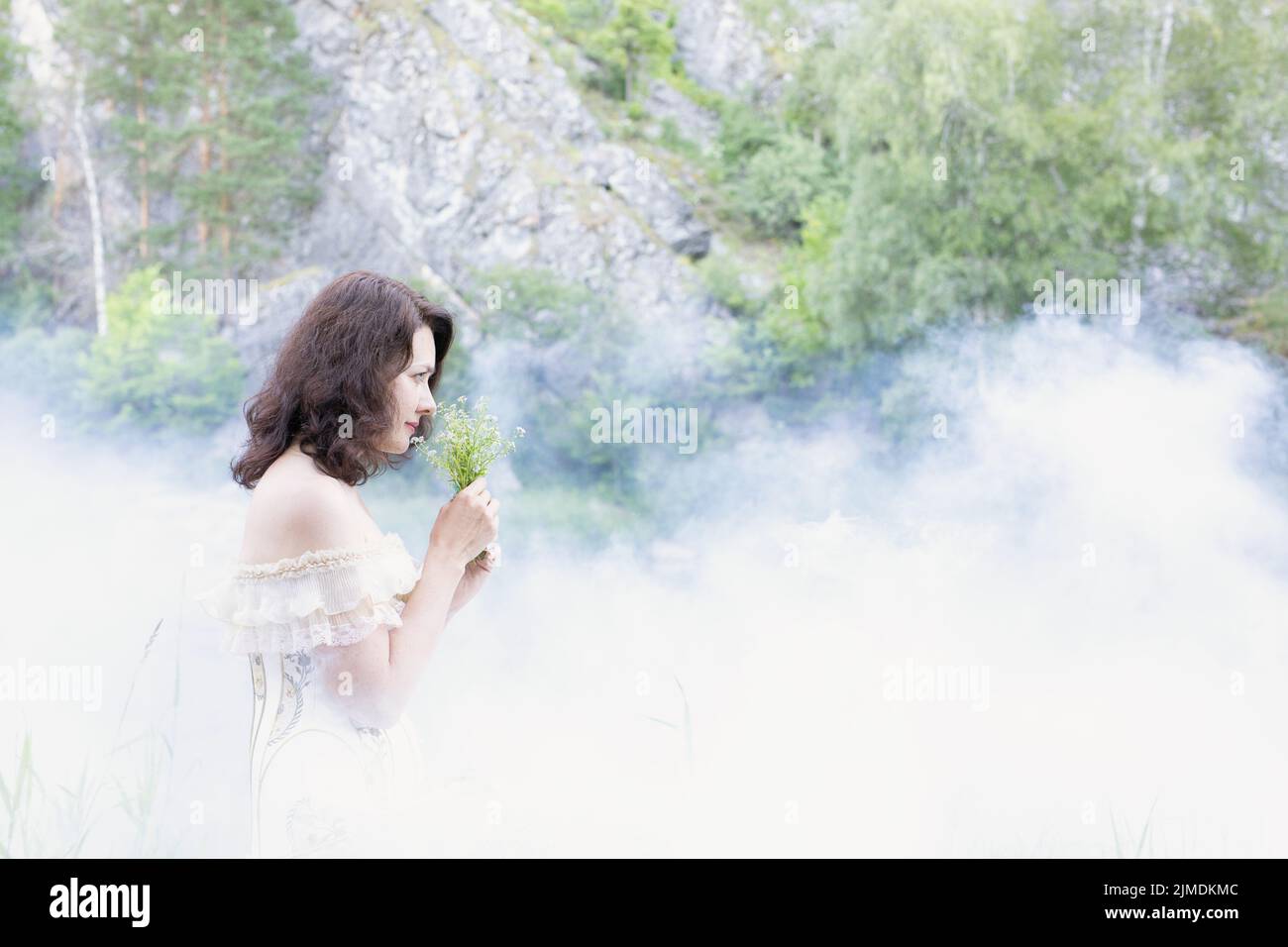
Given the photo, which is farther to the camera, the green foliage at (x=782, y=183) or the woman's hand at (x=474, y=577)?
the green foliage at (x=782, y=183)

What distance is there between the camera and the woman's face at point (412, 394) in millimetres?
1368

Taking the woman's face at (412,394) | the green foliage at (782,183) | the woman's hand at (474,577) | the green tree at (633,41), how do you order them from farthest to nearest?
the green tree at (633,41)
the green foliage at (782,183)
the woman's hand at (474,577)
the woman's face at (412,394)

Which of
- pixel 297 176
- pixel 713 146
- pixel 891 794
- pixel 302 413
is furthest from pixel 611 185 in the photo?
pixel 302 413

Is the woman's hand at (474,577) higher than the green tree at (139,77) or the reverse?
the reverse

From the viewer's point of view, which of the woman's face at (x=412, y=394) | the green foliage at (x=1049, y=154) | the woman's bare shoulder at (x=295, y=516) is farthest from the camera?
the green foliage at (x=1049, y=154)

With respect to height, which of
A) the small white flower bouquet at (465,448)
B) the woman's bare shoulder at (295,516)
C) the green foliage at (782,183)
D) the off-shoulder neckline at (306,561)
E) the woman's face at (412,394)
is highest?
the green foliage at (782,183)

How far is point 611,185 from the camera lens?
231 inches

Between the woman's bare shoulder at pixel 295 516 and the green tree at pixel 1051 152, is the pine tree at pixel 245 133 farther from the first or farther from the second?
the woman's bare shoulder at pixel 295 516

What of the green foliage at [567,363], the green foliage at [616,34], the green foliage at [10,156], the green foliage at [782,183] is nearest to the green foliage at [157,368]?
the green foliage at [10,156]

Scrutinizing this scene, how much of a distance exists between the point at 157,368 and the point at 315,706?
4738mm

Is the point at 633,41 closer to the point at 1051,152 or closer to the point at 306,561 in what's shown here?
the point at 1051,152

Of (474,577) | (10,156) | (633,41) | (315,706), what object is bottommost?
(315,706)

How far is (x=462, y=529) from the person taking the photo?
1324mm

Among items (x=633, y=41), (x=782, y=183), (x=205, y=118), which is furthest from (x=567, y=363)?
(x=205, y=118)
